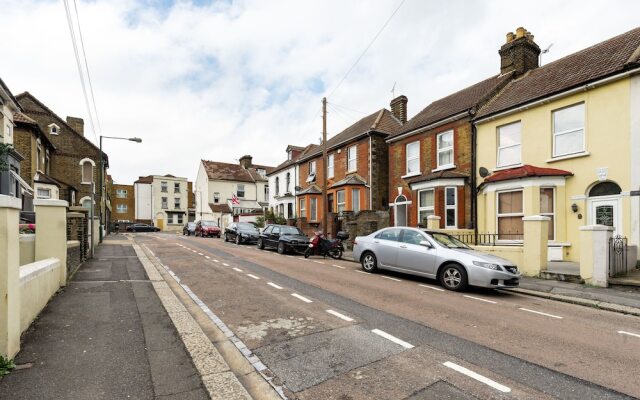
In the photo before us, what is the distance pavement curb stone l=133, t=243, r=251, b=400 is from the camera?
10.8 feet

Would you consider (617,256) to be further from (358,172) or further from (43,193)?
(43,193)

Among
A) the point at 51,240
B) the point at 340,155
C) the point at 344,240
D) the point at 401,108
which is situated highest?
the point at 401,108

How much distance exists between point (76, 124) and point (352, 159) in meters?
28.3

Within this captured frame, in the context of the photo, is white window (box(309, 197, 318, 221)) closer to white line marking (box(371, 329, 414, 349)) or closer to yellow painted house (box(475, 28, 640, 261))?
yellow painted house (box(475, 28, 640, 261))

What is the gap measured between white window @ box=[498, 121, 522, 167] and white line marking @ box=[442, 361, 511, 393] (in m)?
12.5

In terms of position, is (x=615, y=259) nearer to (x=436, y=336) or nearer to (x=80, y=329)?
(x=436, y=336)

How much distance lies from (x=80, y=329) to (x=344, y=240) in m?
16.0

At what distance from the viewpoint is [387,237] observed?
35.2 feet

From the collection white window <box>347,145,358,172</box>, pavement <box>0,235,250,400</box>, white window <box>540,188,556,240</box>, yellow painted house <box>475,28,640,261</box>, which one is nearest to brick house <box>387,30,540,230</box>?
yellow painted house <box>475,28,640,261</box>

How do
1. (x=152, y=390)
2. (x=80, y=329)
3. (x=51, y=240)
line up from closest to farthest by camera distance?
(x=152, y=390) → (x=80, y=329) → (x=51, y=240)

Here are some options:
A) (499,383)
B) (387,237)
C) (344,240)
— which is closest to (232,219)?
(344,240)

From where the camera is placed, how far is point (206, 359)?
3980mm

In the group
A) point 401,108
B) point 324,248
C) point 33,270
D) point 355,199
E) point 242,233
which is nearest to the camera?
point 33,270

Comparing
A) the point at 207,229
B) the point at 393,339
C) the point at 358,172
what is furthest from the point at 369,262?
the point at 207,229
